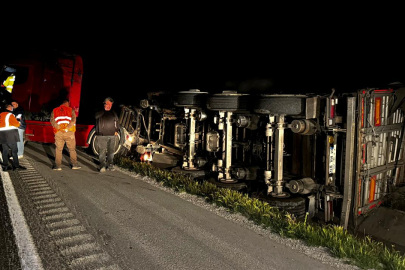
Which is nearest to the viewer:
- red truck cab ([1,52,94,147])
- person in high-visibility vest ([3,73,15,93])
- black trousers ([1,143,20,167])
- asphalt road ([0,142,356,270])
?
asphalt road ([0,142,356,270])

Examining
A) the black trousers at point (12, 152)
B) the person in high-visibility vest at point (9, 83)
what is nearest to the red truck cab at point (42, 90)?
the person in high-visibility vest at point (9, 83)

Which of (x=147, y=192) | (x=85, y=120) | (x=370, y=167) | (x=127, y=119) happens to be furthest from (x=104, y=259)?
(x=85, y=120)

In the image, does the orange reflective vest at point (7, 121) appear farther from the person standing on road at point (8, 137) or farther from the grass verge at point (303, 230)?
the grass verge at point (303, 230)

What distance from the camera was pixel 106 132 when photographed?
6.82 metres

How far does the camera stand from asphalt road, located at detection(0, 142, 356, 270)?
3123mm

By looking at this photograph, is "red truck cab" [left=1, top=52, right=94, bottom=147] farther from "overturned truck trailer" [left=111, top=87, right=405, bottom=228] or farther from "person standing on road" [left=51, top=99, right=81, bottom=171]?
"overturned truck trailer" [left=111, top=87, right=405, bottom=228]

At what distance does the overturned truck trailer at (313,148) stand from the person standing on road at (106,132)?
137 cm

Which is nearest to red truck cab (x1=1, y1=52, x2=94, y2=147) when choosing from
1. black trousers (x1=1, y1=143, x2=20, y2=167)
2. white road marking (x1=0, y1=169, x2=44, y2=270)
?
black trousers (x1=1, y1=143, x2=20, y2=167)

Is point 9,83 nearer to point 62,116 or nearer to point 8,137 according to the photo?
point 8,137

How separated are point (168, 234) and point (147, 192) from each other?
184 cm

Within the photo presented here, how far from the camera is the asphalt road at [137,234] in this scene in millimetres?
3123

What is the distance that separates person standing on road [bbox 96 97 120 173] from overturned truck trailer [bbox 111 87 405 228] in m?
1.37

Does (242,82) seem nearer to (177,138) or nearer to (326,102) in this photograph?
(177,138)

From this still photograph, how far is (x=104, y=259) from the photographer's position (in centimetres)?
310
